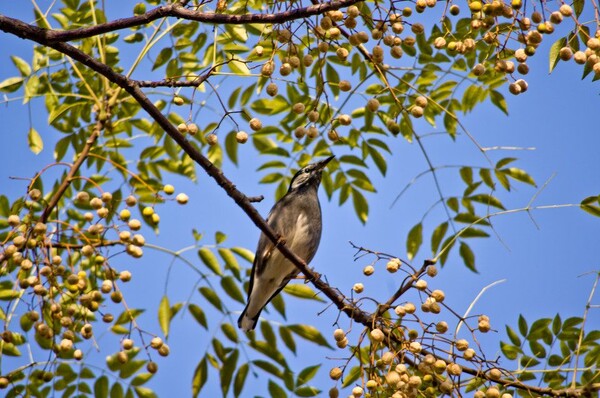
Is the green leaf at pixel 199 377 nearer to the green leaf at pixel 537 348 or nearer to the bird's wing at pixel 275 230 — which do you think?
the bird's wing at pixel 275 230

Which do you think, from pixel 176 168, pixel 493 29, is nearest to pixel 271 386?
pixel 176 168

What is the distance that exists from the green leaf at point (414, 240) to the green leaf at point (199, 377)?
1.35 metres

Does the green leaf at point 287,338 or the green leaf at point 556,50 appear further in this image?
the green leaf at point 287,338

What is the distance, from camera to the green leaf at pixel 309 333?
429cm

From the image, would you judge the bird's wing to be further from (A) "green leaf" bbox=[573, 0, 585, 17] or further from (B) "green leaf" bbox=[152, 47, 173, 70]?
(A) "green leaf" bbox=[573, 0, 585, 17]

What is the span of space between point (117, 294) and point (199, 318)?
1010 millimetres

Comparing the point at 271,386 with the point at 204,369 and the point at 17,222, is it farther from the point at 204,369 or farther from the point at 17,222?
the point at 17,222

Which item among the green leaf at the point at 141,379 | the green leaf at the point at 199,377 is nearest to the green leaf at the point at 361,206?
the green leaf at the point at 199,377

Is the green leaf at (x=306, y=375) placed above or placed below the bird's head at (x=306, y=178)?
below

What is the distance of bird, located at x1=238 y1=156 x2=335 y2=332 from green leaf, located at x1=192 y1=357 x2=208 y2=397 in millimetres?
934

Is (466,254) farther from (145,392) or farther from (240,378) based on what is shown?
(145,392)

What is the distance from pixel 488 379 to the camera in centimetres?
302

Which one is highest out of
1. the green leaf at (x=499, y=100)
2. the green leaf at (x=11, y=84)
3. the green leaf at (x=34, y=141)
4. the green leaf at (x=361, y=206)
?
the green leaf at (x=11, y=84)

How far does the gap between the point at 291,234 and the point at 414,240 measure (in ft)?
4.85
